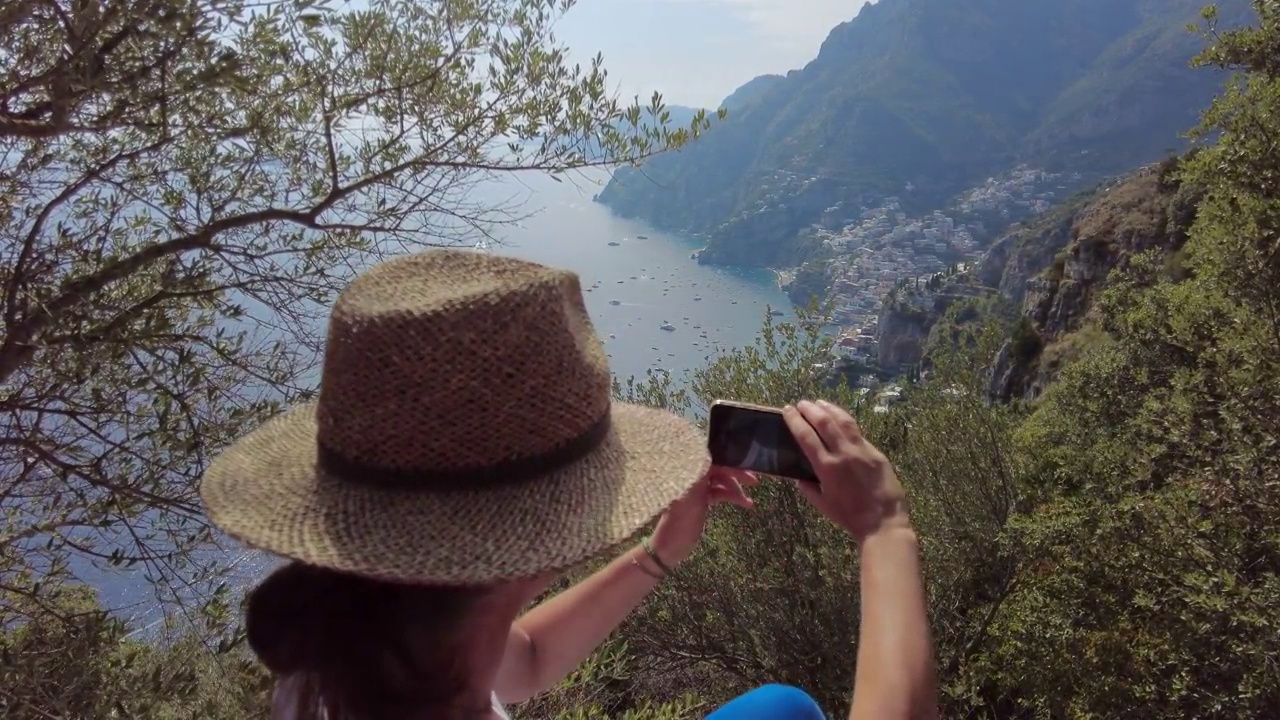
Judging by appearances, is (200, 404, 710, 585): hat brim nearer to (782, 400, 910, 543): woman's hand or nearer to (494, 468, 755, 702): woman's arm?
(782, 400, 910, 543): woman's hand

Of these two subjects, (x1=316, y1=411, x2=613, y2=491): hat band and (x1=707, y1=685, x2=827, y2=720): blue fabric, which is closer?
(x1=316, y1=411, x2=613, y2=491): hat band

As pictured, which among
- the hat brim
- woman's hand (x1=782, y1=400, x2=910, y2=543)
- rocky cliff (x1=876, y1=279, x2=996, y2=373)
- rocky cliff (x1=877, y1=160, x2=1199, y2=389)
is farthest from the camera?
rocky cliff (x1=876, y1=279, x2=996, y2=373)

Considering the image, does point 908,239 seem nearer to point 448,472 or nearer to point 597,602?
point 597,602

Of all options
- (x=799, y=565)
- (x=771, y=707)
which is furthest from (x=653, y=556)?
(x=799, y=565)

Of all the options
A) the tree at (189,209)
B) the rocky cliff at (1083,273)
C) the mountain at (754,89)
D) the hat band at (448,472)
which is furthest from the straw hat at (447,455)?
the mountain at (754,89)

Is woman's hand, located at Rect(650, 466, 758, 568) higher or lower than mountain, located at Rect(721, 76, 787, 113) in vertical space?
lower

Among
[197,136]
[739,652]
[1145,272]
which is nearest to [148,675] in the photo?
[197,136]

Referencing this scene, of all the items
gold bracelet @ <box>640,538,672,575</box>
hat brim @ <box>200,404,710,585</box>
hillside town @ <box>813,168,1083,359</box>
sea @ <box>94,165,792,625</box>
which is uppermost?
hat brim @ <box>200,404,710,585</box>

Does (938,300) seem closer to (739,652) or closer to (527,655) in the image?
(739,652)

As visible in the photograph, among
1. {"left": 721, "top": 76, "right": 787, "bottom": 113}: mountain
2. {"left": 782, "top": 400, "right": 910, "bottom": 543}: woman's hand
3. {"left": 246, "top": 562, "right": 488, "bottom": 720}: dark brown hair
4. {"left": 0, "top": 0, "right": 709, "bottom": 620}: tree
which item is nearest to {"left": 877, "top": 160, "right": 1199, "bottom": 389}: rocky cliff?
{"left": 0, "top": 0, "right": 709, "bottom": 620}: tree
